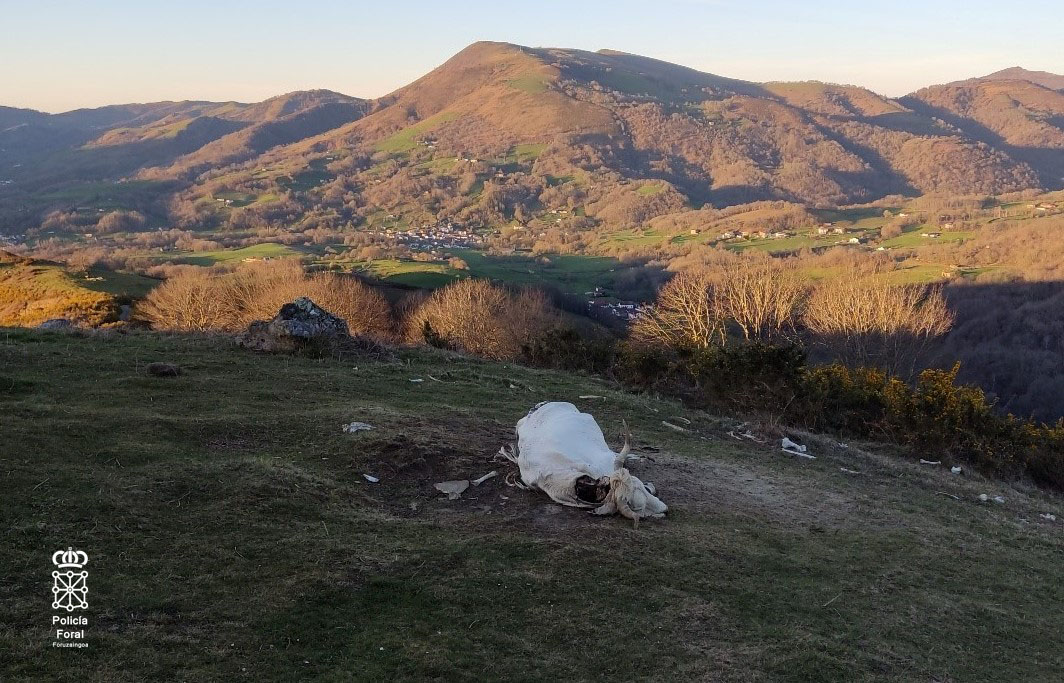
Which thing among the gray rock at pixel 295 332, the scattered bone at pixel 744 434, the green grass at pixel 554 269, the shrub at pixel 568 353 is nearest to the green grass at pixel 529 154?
the green grass at pixel 554 269

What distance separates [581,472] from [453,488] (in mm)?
1671

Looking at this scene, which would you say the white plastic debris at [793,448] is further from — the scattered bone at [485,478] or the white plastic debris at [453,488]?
the white plastic debris at [453,488]

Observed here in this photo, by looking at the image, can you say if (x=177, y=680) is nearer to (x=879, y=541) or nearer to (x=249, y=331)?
(x=879, y=541)

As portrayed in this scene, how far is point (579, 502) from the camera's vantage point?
29.9 feet

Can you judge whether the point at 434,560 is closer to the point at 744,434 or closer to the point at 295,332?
the point at 744,434

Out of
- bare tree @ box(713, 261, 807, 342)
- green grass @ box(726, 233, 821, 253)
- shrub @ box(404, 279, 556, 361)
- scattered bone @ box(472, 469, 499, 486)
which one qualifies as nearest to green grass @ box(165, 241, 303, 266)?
shrub @ box(404, 279, 556, 361)

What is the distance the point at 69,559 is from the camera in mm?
6117

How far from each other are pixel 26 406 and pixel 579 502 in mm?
7399

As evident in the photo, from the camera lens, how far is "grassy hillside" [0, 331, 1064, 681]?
5.76 meters

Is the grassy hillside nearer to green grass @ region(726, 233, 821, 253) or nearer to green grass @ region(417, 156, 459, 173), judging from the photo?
green grass @ region(726, 233, 821, 253)

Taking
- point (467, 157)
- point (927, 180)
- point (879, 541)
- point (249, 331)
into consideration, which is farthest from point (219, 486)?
point (927, 180)

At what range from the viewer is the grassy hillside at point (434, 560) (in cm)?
576
